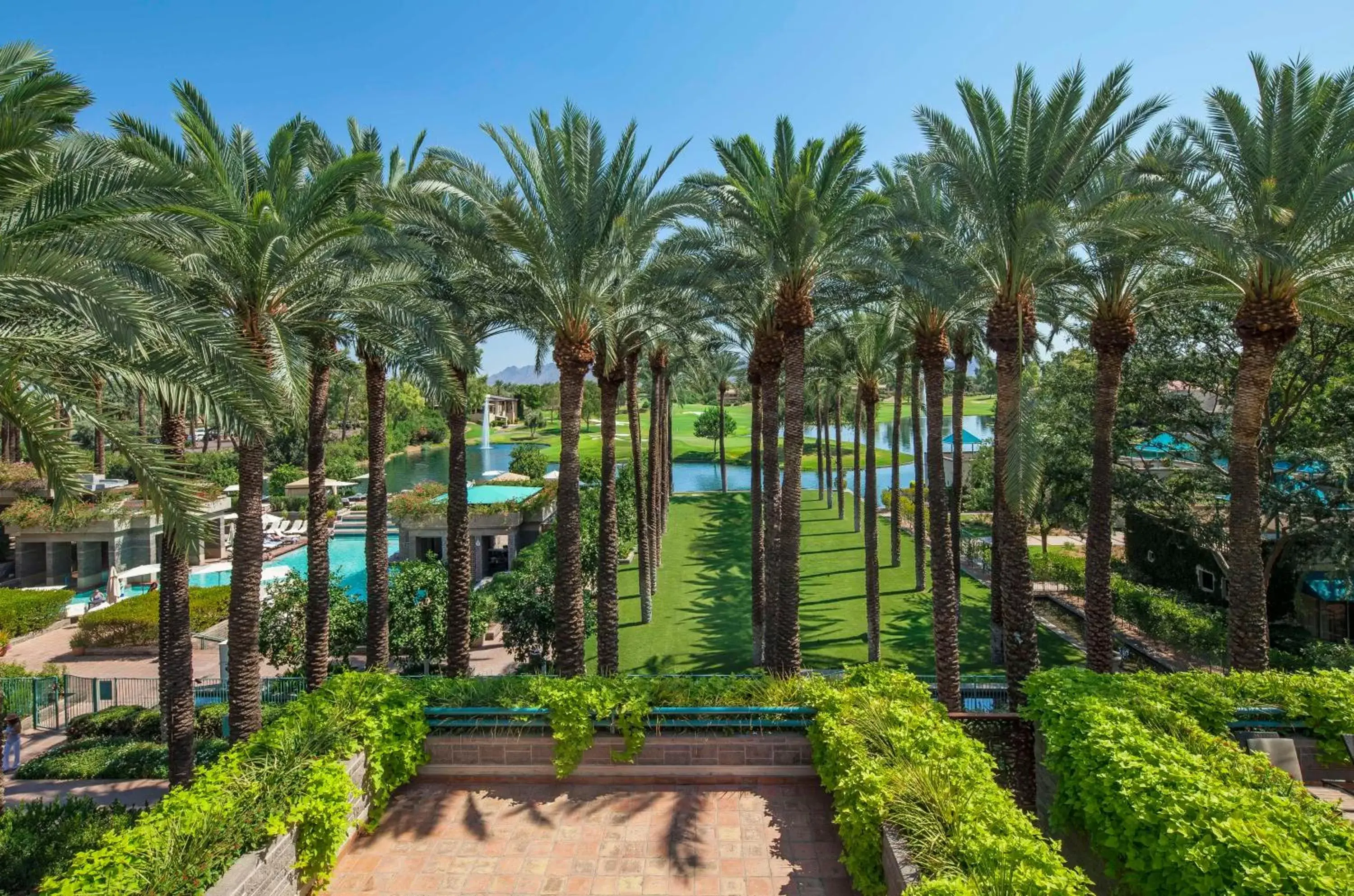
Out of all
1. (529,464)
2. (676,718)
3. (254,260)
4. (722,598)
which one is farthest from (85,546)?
(676,718)

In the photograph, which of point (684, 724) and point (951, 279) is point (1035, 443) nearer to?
point (951, 279)

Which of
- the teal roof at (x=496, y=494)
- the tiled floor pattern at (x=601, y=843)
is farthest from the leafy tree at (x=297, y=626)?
the tiled floor pattern at (x=601, y=843)

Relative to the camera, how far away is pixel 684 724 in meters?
8.00

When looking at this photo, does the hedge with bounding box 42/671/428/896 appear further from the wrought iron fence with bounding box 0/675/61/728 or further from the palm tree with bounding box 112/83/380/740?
the wrought iron fence with bounding box 0/675/61/728

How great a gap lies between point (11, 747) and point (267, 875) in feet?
41.7

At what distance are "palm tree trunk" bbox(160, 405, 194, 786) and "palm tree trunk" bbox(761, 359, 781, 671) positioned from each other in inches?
375

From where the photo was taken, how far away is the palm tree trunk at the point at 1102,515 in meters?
13.2

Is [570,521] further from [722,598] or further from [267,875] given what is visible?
[722,598]

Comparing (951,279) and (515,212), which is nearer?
(515,212)

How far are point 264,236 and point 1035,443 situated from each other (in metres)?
11.2

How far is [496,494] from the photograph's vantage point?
2850 cm

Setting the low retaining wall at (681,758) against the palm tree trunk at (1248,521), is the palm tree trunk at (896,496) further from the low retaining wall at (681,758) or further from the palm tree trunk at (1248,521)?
the low retaining wall at (681,758)

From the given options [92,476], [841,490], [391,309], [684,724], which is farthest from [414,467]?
[684,724]

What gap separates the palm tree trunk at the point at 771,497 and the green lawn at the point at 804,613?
196cm
